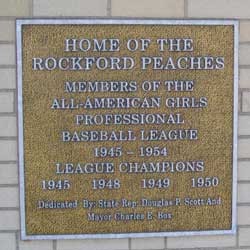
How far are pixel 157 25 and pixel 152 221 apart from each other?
1024 mm

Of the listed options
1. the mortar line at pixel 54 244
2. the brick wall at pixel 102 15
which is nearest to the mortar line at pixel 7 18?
the brick wall at pixel 102 15

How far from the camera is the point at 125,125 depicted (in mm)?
2951

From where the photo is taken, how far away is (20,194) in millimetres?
2969

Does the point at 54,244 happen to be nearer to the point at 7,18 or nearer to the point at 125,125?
the point at 125,125

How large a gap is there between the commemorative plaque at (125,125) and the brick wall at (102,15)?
5 centimetres

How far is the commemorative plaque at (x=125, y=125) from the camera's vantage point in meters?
2.90

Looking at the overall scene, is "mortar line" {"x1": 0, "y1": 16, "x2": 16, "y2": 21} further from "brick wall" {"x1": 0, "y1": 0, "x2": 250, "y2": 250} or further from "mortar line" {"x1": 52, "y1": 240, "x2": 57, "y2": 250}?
"mortar line" {"x1": 52, "y1": 240, "x2": 57, "y2": 250}

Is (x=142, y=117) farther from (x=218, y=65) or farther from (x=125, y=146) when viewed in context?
(x=218, y=65)

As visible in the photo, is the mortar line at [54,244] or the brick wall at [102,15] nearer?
the brick wall at [102,15]

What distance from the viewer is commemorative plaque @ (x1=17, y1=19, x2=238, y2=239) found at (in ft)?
9.50

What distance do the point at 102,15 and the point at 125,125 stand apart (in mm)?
570

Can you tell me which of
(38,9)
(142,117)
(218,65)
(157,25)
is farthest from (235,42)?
(38,9)

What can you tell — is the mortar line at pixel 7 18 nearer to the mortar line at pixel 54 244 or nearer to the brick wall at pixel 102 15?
the brick wall at pixel 102 15

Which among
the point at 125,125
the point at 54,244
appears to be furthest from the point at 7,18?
the point at 54,244
